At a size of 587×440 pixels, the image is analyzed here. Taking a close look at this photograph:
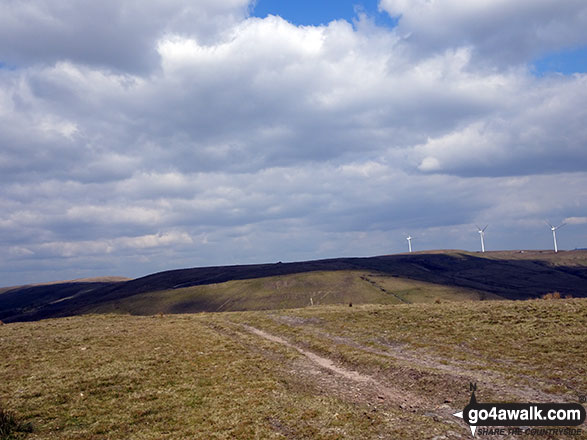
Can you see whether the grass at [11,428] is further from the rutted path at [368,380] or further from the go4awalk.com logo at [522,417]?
the go4awalk.com logo at [522,417]

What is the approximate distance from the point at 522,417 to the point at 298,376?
12828 mm

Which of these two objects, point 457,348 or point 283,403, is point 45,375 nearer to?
point 283,403

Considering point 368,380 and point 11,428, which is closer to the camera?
point 11,428

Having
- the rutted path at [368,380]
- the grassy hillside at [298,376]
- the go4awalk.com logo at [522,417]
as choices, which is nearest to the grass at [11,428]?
the grassy hillside at [298,376]

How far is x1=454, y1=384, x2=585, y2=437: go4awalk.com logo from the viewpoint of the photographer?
579 inches

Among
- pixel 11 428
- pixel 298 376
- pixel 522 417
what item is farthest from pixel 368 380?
pixel 11 428

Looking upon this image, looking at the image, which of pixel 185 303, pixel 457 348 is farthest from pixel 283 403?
pixel 185 303

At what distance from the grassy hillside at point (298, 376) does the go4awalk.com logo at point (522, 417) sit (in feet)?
2.46

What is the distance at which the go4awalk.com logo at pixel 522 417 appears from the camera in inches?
579

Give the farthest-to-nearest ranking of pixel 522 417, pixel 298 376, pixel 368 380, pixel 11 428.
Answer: pixel 298 376 → pixel 368 380 → pixel 11 428 → pixel 522 417

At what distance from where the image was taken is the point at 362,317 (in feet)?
163

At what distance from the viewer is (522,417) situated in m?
15.9

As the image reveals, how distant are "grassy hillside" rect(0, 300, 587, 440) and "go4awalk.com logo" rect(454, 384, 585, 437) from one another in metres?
0.75

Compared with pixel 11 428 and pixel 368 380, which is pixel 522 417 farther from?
pixel 11 428
